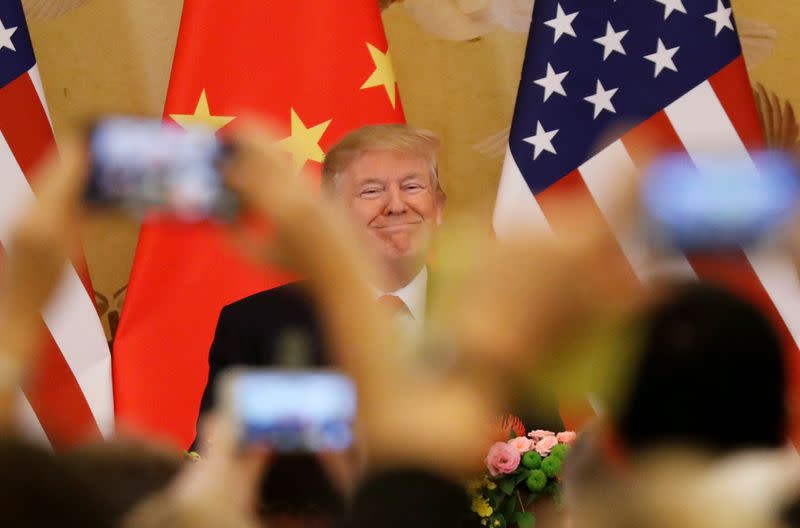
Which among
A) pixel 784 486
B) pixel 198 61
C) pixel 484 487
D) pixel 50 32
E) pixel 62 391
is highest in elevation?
pixel 50 32

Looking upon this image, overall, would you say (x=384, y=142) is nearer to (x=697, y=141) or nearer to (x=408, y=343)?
(x=697, y=141)

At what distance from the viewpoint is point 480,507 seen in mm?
2367

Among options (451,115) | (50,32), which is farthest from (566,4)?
(50,32)

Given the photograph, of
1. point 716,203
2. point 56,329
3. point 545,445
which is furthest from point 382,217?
point 716,203

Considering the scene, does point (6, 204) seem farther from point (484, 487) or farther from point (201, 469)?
point (201, 469)

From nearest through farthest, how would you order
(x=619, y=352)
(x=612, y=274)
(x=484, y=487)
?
1. (x=612, y=274)
2. (x=619, y=352)
3. (x=484, y=487)

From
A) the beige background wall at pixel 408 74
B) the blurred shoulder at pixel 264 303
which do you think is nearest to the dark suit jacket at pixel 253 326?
the blurred shoulder at pixel 264 303

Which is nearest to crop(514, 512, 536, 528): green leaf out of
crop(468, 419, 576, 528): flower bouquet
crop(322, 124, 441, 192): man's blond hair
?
crop(468, 419, 576, 528): flower bouquet

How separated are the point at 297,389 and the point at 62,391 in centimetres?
276

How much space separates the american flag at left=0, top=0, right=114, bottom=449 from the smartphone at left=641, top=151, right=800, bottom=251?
2.80 m

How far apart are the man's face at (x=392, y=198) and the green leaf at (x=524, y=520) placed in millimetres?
883

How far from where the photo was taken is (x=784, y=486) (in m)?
0.85

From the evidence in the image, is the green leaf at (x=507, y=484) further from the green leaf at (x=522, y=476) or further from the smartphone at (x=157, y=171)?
the smartphone at (x=157, y=171)

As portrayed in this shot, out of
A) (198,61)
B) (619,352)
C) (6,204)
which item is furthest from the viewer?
(198,61)
